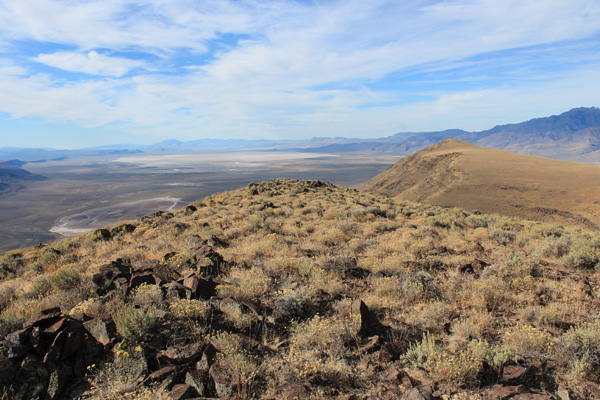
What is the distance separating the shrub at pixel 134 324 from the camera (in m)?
4.03

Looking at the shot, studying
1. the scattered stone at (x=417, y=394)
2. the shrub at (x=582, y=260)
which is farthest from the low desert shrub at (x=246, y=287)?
the shrub at (x=582, y=260)

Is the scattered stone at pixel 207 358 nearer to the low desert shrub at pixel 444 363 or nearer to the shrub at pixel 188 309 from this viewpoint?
the shrub at pixel 188 309

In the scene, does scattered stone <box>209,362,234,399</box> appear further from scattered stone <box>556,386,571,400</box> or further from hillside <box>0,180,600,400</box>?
scattered stone <box>556,386,571,400</box>

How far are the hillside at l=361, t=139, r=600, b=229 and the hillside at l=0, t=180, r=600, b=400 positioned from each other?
3540 cm

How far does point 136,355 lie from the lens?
369cm

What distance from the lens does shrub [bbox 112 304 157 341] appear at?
13.2 feet

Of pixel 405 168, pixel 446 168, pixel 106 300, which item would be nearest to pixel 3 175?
pixel 405 168

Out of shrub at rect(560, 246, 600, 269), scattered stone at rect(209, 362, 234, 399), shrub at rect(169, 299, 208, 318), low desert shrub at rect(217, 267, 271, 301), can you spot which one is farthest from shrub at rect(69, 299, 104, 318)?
shrub at rect(560, 246, 600, 269)

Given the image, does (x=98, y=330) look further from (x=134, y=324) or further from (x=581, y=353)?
(x=581, y=353)

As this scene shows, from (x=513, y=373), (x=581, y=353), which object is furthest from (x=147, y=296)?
→ (x=581, y=353)

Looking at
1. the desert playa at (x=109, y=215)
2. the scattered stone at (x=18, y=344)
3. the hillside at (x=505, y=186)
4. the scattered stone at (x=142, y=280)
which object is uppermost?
the scattered stone at (x=18, y=344)

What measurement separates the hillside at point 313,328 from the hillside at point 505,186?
3540cm

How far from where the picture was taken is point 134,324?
407cm

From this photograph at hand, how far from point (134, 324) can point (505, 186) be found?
178ft
